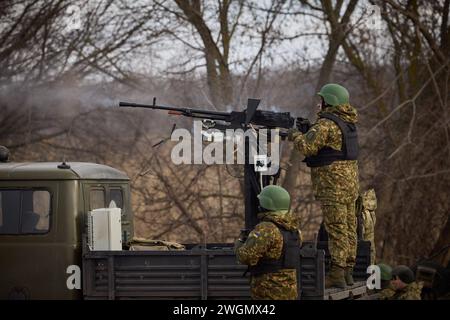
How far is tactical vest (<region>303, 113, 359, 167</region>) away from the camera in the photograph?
8.27 m

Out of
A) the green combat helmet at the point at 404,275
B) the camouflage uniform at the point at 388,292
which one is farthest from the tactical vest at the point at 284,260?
the green combat helmet at the point at 404,275

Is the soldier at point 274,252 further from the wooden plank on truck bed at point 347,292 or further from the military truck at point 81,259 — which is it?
the wooden plank on truck bed at point 347,292

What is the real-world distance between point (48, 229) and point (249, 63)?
8.34 meters

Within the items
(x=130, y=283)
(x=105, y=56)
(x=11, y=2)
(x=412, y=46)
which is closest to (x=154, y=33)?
(x=105, y=56)

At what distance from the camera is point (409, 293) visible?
36.1 feet

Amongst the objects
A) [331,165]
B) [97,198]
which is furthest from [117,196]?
[331,165]

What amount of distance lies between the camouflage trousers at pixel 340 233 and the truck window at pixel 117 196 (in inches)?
81.2

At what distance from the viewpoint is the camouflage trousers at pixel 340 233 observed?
8.12 meters

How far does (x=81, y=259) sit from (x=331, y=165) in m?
2.28

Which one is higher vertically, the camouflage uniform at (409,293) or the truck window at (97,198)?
the truck window at (97,198)

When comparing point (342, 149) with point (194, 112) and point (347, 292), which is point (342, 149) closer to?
point (347, 292)

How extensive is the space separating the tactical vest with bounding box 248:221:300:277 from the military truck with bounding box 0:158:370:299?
0.19 m

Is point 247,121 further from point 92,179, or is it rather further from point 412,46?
point 412,46
